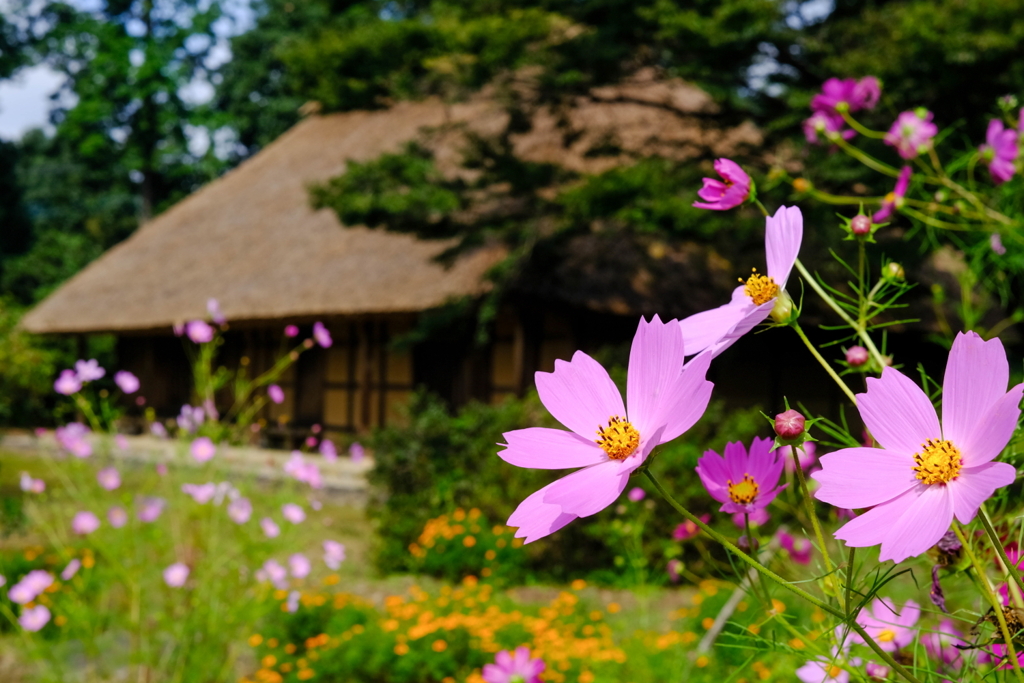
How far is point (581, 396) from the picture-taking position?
50cm

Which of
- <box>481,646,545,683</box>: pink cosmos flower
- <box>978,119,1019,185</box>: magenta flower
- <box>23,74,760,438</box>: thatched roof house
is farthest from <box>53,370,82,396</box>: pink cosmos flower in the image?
<box>23,74,760,438</box>: thatched roof house

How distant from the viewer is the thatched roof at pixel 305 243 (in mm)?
8188

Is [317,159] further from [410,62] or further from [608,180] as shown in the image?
[608,180]

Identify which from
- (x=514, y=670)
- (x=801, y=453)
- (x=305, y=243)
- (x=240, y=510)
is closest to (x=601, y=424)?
(x=801, y=453)

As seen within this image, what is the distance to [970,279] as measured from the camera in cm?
145

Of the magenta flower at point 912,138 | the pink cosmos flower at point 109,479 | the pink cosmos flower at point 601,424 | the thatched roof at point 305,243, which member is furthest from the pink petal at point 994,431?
the thatched roof at point 305,243

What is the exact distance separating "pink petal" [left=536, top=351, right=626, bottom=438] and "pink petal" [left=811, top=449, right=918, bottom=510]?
124mm

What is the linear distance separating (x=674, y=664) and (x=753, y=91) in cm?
409

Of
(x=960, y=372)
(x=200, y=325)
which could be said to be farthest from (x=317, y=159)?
(x=960, y=372)

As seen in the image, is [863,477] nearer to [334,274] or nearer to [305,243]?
[334,274]

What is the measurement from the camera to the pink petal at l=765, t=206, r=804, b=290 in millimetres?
542

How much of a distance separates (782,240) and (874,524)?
211 millimetres

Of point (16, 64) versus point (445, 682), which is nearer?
point (445, 682)

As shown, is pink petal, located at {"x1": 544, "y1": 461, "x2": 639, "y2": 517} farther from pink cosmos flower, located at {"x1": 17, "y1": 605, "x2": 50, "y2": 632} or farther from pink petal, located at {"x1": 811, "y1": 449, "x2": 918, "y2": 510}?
pink cosmos flower, located at {"x1": 17, "y1": 605, "x2": 50, "y2": 632}
